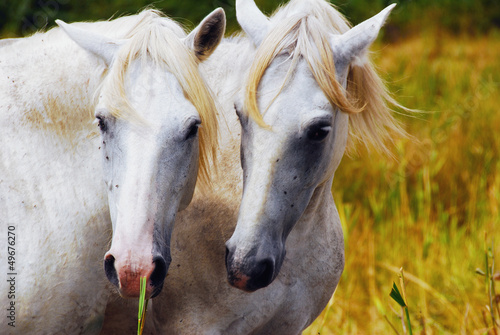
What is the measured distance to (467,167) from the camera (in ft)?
14.7

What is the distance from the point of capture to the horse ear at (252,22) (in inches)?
74.6

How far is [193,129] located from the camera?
1.68 meters

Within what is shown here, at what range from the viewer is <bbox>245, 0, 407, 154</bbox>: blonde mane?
5.65 feet

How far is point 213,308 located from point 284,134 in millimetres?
709

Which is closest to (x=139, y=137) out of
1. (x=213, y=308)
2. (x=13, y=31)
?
(x=213, y=308)

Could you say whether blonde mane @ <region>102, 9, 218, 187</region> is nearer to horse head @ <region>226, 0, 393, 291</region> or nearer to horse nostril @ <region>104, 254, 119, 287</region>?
horse head @ <region>226, 0, 393, 291</region>

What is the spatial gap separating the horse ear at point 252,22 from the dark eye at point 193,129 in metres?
0.40

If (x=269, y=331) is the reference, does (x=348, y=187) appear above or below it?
below

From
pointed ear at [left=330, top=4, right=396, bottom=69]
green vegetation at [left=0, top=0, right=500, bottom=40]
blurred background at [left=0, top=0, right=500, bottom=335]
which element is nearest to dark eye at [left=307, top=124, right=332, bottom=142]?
pointed ear at [left=330, top=4, right=396, bottom=69]

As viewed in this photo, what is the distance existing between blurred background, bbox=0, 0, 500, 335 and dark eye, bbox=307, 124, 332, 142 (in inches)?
22.0

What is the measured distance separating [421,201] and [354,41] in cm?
236

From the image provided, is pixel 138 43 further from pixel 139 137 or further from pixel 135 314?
pixel 135 314

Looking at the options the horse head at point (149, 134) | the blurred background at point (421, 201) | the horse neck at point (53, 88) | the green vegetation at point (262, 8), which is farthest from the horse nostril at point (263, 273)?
the green vegetation at point (262, 8)

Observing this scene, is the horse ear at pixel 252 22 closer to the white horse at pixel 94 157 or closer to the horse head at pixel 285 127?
the horse head at pixel 285 127
